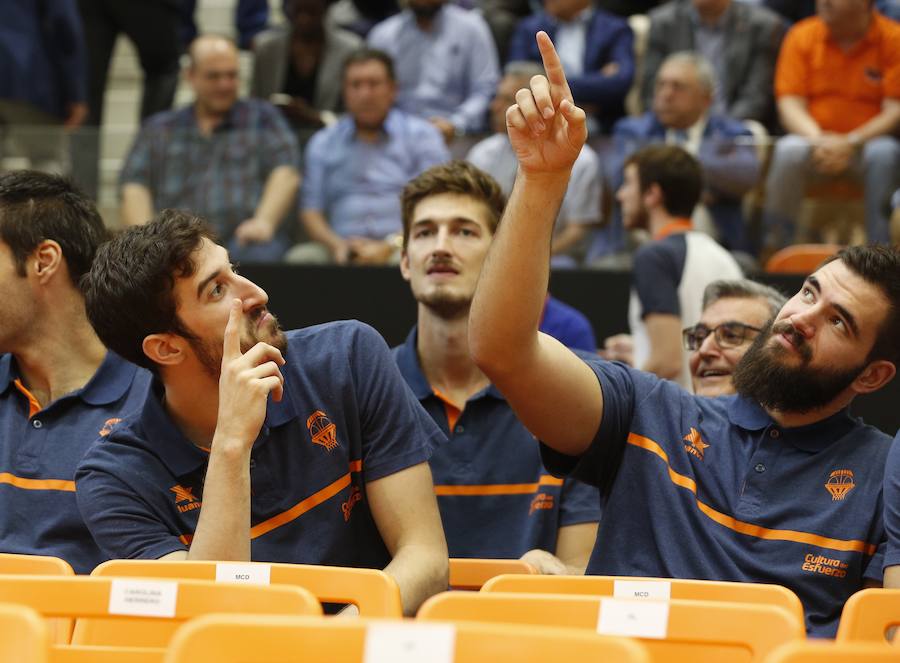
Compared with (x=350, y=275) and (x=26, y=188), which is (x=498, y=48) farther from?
(x=26, y=188)

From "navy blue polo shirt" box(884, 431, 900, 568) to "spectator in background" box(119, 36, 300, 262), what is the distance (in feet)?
11.9

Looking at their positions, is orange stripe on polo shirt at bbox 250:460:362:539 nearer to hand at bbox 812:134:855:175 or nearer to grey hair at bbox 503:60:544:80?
hand at bbox 812:134:855:175

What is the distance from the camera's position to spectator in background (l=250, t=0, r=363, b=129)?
7121 mm

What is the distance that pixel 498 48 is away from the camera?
7.73 metres

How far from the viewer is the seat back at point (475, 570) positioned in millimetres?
2953

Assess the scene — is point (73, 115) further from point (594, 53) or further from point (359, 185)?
point (594, 53)

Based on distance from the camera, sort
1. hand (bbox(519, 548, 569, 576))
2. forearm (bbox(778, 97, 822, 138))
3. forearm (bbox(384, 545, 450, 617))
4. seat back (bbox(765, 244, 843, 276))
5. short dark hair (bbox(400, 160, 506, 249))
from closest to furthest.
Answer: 1. forearm (bbox(384, 545, 450, 617))
2. hand (bbox(519, 548, 569, 576))
3. short dark hair (bbox(400, 160, 506, 249))
4. seat back (bbox(765, 244, 843, 276))
5. forearm (bbox(778, 97, 822, 138))

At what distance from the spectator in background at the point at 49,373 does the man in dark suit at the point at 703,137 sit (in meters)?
2.90

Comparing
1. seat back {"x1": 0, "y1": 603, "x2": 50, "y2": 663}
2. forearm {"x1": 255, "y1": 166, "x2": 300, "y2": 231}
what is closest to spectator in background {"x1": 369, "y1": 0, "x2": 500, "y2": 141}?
forearm {"x1": 255, "y1": 166, "x2": 300, "y2": 231}

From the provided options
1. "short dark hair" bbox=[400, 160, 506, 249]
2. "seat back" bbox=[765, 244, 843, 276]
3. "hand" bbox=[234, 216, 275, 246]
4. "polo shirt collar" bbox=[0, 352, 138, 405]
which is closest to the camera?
"polo shirt collar" bbox=[0, 352, 138, 405]

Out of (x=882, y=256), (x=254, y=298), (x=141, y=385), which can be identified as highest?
(x=882, y=256)

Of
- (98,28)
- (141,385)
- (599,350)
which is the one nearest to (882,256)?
(141,385)

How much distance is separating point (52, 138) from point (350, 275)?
1.66 m

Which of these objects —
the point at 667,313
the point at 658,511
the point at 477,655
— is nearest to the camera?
the point at 477,655
